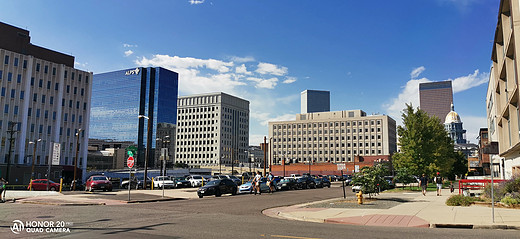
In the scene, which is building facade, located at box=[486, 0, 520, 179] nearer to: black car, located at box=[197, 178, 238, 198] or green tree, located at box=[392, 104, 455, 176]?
green tree, located at box=[392, 104, 455, 176]

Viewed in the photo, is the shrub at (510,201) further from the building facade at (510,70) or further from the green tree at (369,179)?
the green tree at (369,179)

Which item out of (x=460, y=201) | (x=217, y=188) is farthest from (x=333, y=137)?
(x=460, y=201)

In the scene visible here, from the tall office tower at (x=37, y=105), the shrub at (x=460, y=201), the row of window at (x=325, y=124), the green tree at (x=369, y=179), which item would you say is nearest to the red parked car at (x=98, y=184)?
the green tree at (x=369, y=179)

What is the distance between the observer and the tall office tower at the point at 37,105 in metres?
74.8

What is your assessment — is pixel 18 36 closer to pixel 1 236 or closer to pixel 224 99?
pixel 1 236

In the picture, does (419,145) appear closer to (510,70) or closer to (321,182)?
(321,182)

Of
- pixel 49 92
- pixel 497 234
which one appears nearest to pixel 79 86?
pixel 49 92

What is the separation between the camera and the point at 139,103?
569ft

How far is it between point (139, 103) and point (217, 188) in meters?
152

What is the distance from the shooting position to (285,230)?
38.8ft

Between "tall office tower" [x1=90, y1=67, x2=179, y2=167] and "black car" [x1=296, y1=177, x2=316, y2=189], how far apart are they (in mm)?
131215

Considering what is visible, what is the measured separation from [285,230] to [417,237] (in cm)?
384

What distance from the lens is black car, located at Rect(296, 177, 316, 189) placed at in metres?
44.8

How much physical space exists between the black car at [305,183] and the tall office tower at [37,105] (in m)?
54.0
